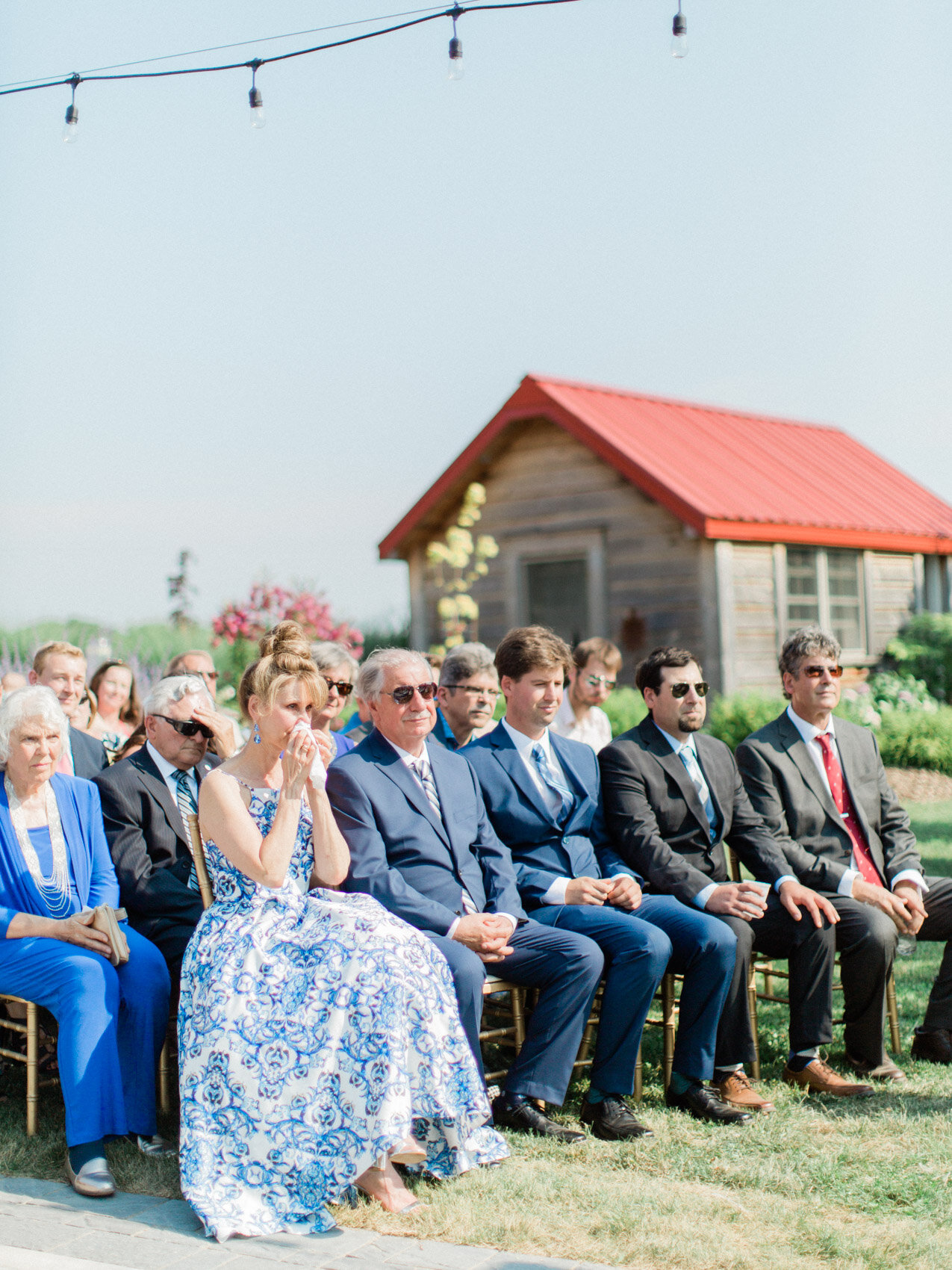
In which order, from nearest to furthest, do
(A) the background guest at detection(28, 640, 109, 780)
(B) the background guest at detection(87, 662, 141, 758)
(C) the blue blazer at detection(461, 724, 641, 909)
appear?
(C) the blue blazer at detection(461, 724, 641, 909) < (A) the background guest at detection(28, 640, 109, 780) < (B) the background guest at detection(87, 662, 141, 758)

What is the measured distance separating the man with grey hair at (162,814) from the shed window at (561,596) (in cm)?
1012

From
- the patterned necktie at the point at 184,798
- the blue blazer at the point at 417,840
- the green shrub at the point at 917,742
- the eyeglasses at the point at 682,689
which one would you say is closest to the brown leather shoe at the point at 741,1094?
the blue blazer at the point at 417,840

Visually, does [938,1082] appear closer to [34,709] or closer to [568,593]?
[34,709]

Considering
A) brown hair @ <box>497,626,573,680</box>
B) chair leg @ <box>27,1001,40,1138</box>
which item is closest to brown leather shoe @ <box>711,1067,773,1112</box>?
brown hair @ <box>497,626,573,680</box>

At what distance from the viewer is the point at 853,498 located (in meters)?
16.6

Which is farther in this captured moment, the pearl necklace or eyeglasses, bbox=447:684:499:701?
eyeglasses, bbox=447:684:499:701

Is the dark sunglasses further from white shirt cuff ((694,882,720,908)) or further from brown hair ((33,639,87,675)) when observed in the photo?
white shirt cuff ((694,882,720,908))

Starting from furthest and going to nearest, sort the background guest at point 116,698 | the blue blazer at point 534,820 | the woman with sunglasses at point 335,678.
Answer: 1. the background guest at point 116,698
2. the woman with sunglasses at point 335,678
3. the blue blazer at point 534,820

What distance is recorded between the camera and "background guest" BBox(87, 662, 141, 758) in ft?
23.1

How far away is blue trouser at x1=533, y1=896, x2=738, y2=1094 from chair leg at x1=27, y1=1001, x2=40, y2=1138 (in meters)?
1.85

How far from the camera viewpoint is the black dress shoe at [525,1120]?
4.34m

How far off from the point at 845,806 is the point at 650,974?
1.52 m

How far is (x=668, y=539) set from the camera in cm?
1415

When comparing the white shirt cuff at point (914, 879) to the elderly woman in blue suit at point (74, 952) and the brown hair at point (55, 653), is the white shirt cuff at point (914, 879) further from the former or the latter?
the brown hair at point (55, 653)
